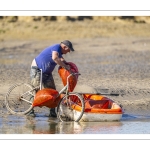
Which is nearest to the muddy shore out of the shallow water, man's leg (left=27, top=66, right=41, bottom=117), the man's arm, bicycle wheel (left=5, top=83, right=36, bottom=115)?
bicycle wheel (left=5, top=83, right=36, bottom=115)

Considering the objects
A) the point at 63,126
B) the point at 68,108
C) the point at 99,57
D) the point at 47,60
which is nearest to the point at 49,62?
the point at 47,60

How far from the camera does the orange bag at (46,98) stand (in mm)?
14570

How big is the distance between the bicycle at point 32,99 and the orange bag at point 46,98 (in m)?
0.11

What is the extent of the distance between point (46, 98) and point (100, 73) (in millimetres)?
7086

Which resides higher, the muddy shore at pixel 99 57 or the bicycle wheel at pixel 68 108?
the muddy shore at pixel 99 57

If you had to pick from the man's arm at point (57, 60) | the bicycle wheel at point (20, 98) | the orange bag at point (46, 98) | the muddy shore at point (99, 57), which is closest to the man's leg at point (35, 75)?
the bicycle wheel at point (20, 98)

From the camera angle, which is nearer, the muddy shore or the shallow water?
the shallow water

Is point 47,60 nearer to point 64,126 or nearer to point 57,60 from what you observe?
point 57,60

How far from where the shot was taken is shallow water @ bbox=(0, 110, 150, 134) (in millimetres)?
13680

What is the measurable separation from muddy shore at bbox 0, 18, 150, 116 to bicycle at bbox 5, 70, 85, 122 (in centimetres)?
44

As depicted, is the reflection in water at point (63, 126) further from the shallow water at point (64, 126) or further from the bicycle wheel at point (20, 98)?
the bicycle wheel at point (20, 98)

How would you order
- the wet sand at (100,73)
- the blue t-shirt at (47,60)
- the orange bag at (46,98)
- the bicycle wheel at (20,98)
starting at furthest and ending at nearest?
the bicycle wheel at (20,98) < the blue t-shirt at (47,60) < the orange bag at (46,98) < the wet sand at (100,73)

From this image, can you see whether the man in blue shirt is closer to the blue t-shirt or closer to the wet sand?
the blue t-shirt
